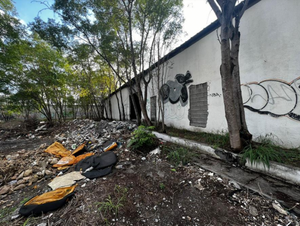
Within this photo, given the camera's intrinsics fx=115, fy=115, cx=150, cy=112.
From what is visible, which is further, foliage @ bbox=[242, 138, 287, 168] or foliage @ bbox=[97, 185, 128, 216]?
foliage @ bbox=[242, 138, 287, 168]

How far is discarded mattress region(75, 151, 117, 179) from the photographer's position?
97.9 inches

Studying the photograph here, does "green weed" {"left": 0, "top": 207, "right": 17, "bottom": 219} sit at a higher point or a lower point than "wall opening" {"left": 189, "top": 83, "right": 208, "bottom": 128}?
lower

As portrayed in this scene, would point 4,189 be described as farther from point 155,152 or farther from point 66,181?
point 155,152

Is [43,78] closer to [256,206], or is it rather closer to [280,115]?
[256,206]

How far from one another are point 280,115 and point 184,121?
292 centimetres

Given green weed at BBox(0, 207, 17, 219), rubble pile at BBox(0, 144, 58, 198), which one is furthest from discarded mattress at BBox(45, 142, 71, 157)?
green weed at BBox(0, 207, 17, 219)

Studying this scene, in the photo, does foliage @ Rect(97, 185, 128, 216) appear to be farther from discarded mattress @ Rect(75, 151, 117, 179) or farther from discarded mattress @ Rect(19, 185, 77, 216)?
discarded mattress @ Rect(75, 151, 117, 179)

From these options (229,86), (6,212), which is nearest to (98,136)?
(6,212)

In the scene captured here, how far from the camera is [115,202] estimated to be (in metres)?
1.66

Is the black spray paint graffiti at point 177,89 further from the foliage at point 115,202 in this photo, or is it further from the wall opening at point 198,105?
the foliage at point 115,202

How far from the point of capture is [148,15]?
4301 mm

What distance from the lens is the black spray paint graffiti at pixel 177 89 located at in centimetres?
495

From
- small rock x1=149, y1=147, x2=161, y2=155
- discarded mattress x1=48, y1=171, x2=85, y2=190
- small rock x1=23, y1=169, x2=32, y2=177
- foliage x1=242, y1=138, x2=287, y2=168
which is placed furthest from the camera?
small rock x1=149, y1=147, x2=161, y2=155

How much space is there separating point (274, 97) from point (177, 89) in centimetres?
323
